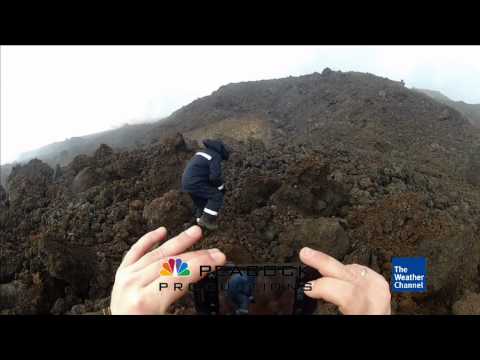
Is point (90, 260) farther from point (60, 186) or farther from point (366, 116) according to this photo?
point (366, 116)

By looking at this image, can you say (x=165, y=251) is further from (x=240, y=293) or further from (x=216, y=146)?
(x=216, y=146)

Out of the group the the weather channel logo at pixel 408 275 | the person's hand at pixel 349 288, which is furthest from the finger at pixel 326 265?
the the weather channel logo at pixel 408 275

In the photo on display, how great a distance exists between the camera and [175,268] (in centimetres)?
164

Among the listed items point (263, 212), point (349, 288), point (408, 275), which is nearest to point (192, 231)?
point (349, 288)

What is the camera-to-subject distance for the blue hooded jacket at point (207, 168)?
232 centimetres

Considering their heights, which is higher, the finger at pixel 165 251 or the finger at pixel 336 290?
the finger at pixel 165 251

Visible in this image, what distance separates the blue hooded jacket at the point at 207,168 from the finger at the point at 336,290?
40.0 inches

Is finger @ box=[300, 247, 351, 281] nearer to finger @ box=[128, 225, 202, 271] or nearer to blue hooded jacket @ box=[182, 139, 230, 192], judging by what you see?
finger @ box=[128, 225, 202, 271]

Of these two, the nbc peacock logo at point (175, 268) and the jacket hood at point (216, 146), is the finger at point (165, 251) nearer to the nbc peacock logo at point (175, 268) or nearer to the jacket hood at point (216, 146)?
the nbc peacock logo at point (175, 268)

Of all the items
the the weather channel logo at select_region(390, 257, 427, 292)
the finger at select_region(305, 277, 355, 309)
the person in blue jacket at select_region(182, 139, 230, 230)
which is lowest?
the the weather channel logo at select_region(390, 257, 427, 292)

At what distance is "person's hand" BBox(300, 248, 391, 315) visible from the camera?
158 cm

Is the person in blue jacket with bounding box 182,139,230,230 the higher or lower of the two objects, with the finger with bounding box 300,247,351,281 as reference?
higher

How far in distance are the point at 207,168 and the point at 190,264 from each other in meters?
0.82

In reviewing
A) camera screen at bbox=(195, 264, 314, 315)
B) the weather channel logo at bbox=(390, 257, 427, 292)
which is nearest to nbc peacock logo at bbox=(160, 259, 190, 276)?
camera screen at bbox=(195, 264, 314, 315)
